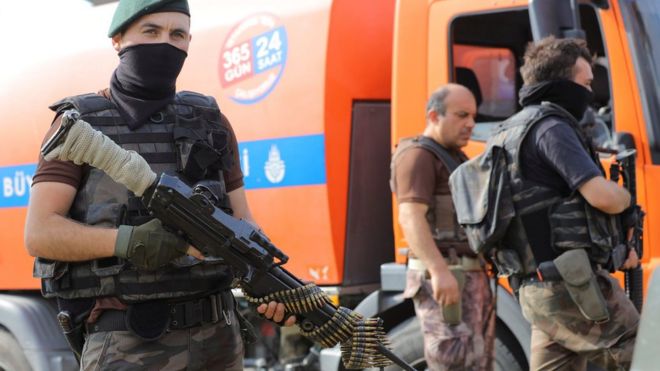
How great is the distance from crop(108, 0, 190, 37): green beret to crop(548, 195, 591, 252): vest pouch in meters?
1.52

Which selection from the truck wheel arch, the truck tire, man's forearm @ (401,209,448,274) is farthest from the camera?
the truck wheel arch

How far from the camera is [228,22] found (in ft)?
16.0

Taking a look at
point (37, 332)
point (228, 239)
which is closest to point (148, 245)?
point (228, 239)

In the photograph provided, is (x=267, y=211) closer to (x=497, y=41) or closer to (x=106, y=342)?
(x=497, y=41)

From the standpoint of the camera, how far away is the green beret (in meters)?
2.51

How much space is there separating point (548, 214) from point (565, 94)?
17.5 inches

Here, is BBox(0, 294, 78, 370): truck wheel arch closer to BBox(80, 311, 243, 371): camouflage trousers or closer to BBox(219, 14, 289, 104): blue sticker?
BBox(219, 14, 289, 104): blue sticker

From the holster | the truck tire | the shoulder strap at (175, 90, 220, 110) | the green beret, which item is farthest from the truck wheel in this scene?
the green beret

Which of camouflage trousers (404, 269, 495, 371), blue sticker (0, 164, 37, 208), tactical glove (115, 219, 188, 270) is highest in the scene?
blue sticker (0, 164, 37, 208)

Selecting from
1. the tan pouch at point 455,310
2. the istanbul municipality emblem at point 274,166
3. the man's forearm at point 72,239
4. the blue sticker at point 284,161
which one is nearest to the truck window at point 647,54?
the tan pouch at point 455,310

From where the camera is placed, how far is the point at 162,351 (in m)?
2.51

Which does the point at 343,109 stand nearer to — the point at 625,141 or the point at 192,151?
the point at 625,141

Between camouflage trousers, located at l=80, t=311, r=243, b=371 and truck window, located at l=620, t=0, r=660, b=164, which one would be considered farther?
truck window, located at l=620, t=0, r=660, b=164

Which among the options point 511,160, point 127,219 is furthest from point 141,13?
point 511,160
